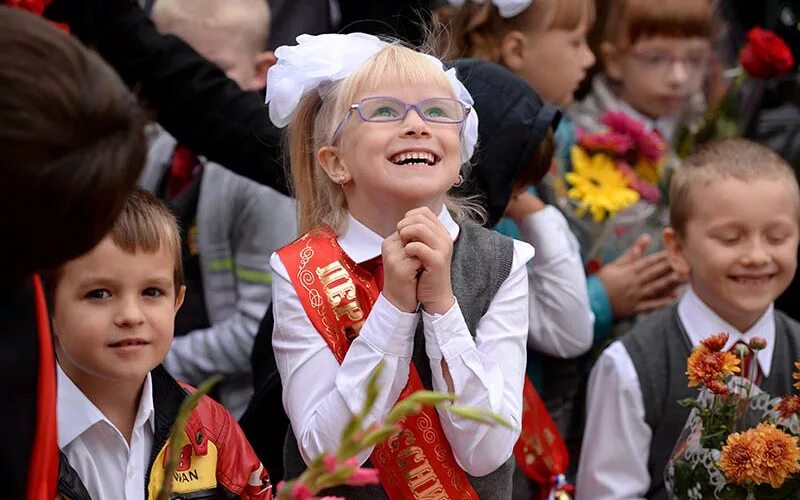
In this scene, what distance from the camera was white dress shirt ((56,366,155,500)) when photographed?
266 cm

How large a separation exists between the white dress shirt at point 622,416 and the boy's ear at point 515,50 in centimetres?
112

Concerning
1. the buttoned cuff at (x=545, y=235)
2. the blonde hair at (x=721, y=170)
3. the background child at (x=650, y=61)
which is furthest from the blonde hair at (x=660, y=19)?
the buttoned cuff at (x=545, y=235)

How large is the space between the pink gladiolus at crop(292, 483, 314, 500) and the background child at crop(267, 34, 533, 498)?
0.88 m

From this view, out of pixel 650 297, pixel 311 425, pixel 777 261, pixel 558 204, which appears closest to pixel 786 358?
pixel 777 261

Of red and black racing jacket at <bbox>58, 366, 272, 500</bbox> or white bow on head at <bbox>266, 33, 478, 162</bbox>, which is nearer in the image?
red and black racing jacket at <bbox>58, 366, 272, 500</bbox>

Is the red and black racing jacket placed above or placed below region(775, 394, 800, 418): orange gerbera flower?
above

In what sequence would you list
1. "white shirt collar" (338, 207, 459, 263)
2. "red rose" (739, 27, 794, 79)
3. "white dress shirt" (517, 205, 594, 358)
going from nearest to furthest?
"white shirt collar" (338, 207, 459, 263), "white dress shirt" (517, 205, 594, 358), "red rose" (739, 27, 794, 79)

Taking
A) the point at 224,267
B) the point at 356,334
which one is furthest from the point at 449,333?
→ the point at 224,267

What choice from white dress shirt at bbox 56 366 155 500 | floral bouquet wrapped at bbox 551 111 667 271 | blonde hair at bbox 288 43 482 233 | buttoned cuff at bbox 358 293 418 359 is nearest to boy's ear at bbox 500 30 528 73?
floral bouquet wrapped at bbox 551 111 667 271

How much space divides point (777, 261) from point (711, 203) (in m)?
0.24

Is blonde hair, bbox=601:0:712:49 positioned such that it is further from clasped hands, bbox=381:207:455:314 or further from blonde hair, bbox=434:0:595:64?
clasped hands, bbox=381:207:455:314

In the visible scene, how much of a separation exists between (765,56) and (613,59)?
0.74 metres

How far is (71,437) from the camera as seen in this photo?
8.71 feet

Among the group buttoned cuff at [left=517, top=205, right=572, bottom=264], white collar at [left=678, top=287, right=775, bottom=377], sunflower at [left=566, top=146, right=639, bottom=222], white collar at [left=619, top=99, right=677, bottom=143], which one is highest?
white collar at [left=619, top=99, right=677, bottom=143]
